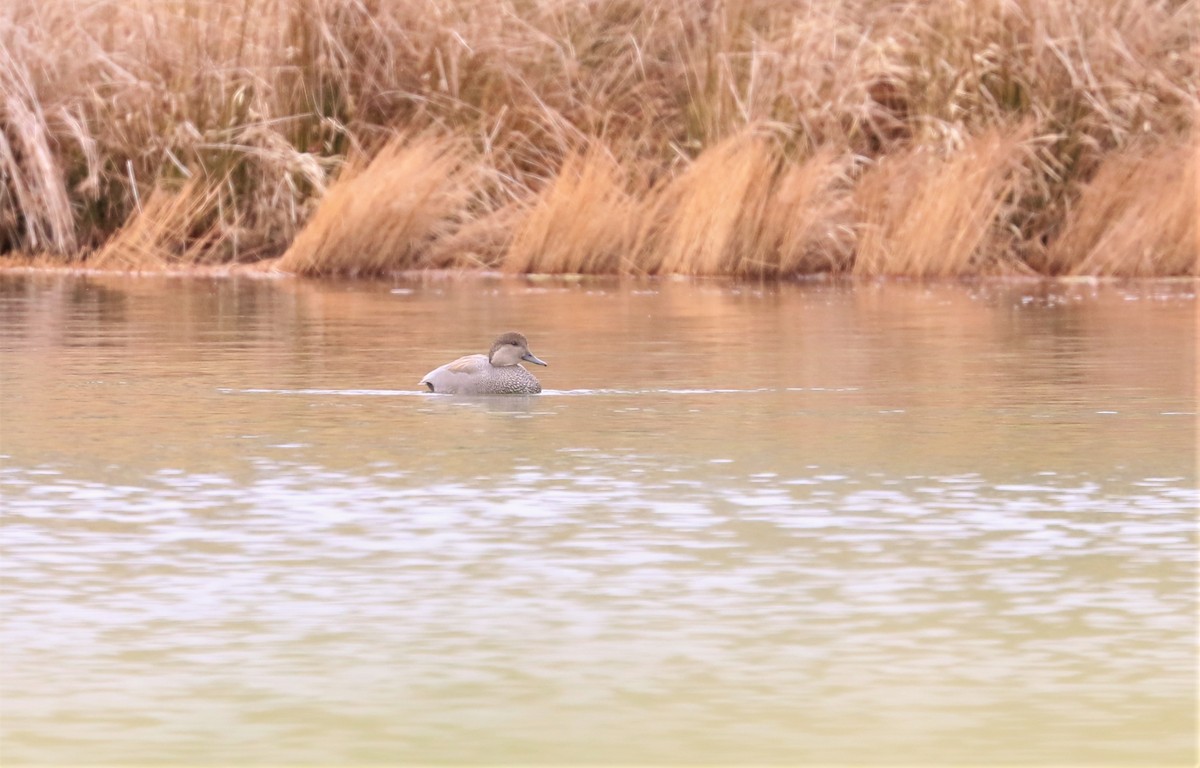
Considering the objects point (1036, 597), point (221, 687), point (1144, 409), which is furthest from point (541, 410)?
point (221, 687)

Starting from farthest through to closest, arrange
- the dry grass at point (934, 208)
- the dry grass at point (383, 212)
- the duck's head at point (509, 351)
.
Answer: the dry grass at point (383, 212)
the dry grass at point (934, 208)
the duck's head at point (509, 351)

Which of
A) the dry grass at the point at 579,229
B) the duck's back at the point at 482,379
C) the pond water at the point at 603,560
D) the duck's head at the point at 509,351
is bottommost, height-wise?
the pond water at the point at 603,560

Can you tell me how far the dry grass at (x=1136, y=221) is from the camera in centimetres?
1800

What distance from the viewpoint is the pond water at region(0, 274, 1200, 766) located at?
4695 millimetres

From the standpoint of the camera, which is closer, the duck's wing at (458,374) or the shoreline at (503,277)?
the duck's wing at (458,374)

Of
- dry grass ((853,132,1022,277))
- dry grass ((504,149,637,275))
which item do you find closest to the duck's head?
dry grass ((853,132,1022,277))

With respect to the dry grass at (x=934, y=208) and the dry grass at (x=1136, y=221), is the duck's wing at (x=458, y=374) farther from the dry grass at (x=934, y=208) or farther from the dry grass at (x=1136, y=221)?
the dry grass at (x=1136, y=221)

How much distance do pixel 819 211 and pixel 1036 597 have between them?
41.2 ft

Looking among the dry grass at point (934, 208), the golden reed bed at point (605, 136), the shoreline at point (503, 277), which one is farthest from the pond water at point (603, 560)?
the golden reed bed at point (605, 136)

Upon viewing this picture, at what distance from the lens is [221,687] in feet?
16.1

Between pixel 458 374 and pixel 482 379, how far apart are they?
0.11 metres

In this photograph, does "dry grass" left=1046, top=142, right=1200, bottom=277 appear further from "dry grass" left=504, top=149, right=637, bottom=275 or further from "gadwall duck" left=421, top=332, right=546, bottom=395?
"gadwall duck" left=421, top=332, right=546, bottom=395

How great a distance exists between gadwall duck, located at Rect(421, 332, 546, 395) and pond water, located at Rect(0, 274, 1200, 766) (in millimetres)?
170

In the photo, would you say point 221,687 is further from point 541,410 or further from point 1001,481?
point 541,410
